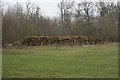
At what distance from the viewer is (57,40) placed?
3588cm

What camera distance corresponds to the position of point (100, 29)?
40.3 metres

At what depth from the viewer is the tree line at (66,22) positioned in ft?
108

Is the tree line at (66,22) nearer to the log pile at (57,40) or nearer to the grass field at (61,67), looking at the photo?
the log pile at (57,40)

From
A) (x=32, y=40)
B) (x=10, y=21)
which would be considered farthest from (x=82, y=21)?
(x=10, y=21)

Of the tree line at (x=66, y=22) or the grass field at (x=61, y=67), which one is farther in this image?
the tree line at (x=66, y=22)

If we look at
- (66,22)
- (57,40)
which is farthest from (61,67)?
(66,22)

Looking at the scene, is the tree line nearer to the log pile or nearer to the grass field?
the log pile

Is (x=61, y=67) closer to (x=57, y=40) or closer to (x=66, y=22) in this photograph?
(x=57, y=40)

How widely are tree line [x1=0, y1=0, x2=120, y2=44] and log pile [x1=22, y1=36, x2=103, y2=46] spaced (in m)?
1.26

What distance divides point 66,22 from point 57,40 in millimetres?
15259

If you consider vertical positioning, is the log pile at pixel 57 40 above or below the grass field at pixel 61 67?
above

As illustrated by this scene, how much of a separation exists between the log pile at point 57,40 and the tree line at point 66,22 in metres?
1.26

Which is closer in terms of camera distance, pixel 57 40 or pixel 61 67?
pixel 61 67

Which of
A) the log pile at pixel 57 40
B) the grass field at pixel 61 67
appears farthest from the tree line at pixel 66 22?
the grass field at pixel 61 67
